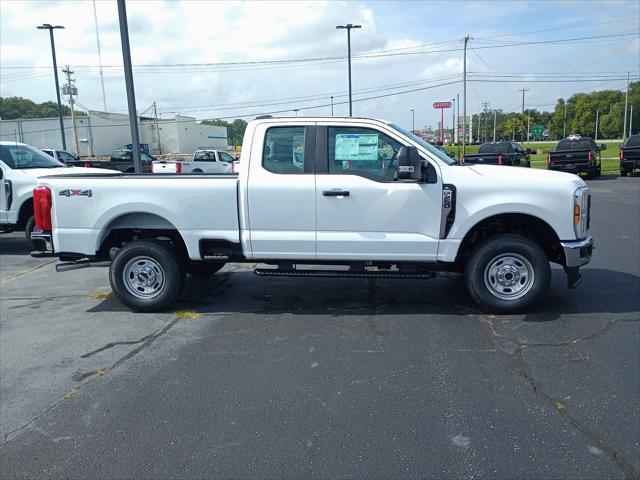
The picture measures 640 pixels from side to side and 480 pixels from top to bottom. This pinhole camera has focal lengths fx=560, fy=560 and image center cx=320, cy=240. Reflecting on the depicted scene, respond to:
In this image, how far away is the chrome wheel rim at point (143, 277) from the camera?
6.43 metres

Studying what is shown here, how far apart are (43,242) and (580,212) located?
5.94 meters

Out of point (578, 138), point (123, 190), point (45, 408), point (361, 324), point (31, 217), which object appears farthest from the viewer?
point (578, 138)

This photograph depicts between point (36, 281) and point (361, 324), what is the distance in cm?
539

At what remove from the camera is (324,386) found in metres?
4.35

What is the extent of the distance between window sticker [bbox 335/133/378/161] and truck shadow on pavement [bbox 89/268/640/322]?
172cm

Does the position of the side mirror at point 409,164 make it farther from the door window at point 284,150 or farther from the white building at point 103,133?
the white building at point 103,133

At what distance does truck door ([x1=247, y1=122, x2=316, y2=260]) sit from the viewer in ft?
19.6

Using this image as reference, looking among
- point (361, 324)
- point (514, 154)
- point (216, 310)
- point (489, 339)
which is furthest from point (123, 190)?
point (514, 154)

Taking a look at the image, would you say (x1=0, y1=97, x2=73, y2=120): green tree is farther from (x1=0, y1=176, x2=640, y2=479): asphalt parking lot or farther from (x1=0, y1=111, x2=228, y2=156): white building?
(x1=0, y1=176, x2=640, y2=479): asphalt parking lot

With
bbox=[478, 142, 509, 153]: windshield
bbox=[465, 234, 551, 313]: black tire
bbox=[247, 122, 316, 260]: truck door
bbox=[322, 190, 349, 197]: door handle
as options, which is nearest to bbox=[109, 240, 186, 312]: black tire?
bbox=[247, 122, 316, 260]: truck door

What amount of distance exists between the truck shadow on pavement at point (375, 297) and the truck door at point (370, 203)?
30.8 inches

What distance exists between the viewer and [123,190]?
20.5ft

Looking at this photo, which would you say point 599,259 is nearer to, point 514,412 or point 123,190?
point 514,412

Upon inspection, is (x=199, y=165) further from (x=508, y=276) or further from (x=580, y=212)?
(x=580, y=212)
